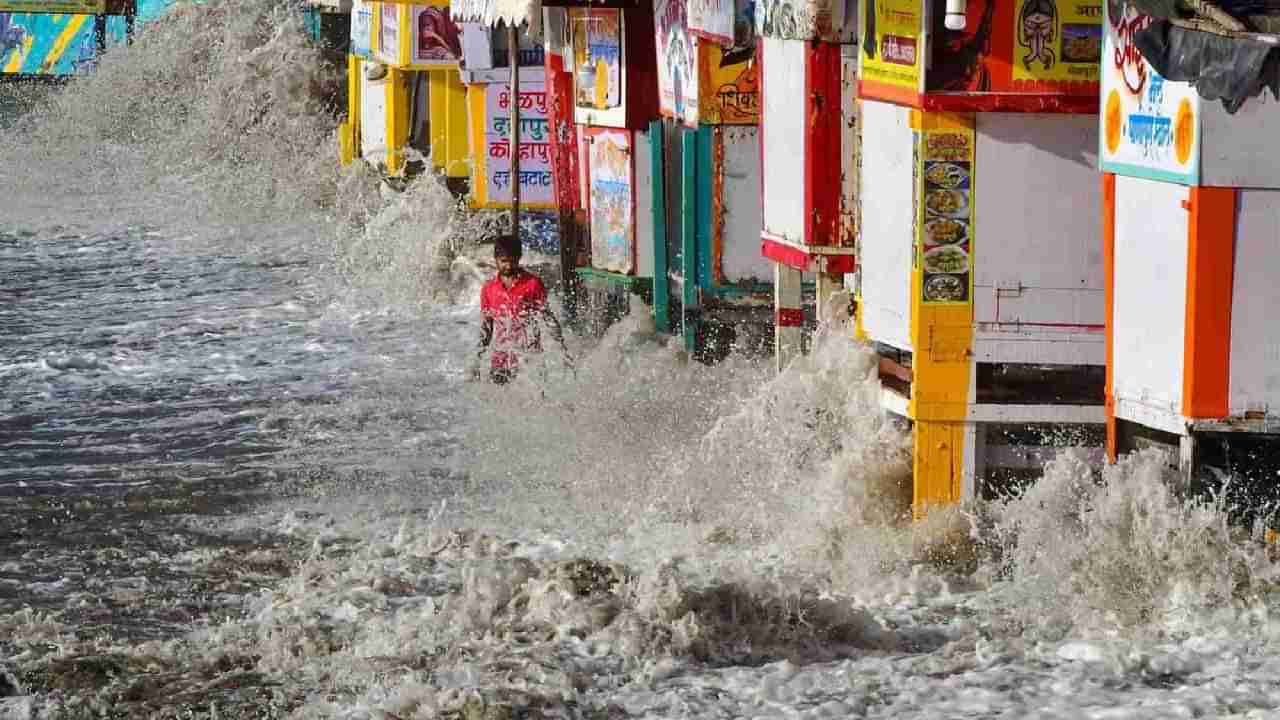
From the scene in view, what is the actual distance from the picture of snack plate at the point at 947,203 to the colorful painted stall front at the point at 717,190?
12.5 ft

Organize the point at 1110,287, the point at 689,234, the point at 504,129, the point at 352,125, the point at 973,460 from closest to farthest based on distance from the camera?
the point at 1110,287 → the point at 973,460 → the point at 689,234 → the point at 504,129 → the point at 352,125

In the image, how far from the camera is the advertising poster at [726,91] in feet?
41.8

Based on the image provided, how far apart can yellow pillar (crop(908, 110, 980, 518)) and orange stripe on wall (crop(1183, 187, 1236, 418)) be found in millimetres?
1479

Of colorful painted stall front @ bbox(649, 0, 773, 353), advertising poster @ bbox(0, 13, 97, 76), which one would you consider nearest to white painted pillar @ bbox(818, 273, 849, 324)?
colorful painted stall front @ bbox(649, 0, 773, 353)

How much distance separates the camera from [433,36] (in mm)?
20656

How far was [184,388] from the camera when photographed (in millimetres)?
14617

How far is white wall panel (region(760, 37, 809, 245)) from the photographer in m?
10.8

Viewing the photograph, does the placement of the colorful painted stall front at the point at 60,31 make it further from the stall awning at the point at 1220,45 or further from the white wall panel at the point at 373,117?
the stall awning at the point at 1220,45

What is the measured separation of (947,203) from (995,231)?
0.73 feet

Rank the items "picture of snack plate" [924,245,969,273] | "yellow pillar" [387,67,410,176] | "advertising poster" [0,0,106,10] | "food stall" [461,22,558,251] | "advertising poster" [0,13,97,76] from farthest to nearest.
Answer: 1. "advertising poster" [0,13,97,76]
2. "advertising poster" [0,0,106,10]
3. "yellow pillar" [387,67,410,176]
4. "food stall" [461,22,558,251]
5. "picture of snack plate" [924,245,969,273]

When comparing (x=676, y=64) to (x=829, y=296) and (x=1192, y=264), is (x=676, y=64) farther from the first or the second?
(x=1192, y=264)

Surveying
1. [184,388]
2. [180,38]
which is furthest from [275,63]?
[184,388]

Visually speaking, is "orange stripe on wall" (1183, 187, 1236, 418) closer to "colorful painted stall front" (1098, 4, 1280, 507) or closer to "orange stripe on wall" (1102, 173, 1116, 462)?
"colorful painted stall front" (1098, 4, 1280, 507)

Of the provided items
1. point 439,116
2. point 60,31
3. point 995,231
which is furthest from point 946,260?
point 60,31
